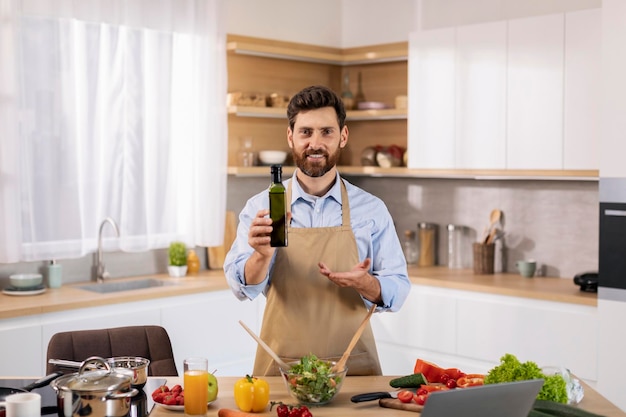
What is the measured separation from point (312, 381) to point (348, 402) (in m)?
0.17

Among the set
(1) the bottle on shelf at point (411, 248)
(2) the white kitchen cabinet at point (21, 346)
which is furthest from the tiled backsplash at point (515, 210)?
(2) the white kitchen cabinet at point (21, 346)

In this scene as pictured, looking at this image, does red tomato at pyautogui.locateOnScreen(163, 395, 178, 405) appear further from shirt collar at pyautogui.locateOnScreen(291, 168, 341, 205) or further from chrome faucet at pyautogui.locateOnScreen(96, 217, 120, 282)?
chrome faucet at pyautogui.locateOnScreen(96, 217, 120, 282)

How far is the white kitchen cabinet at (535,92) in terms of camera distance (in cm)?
496

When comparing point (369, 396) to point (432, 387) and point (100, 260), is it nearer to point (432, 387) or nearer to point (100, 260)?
point (432, 387)

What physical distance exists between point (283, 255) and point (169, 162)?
90.7 inches

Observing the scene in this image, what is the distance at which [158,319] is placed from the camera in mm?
4852

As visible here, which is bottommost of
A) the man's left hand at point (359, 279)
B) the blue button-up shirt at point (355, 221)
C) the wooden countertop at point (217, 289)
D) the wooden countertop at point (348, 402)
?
the wooden countertop at point (348, 402)

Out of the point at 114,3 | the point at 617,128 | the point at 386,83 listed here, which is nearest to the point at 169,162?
the point at 114,3

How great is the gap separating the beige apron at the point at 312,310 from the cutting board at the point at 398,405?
1.69 feet

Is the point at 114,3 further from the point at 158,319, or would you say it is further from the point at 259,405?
the point at 259,405

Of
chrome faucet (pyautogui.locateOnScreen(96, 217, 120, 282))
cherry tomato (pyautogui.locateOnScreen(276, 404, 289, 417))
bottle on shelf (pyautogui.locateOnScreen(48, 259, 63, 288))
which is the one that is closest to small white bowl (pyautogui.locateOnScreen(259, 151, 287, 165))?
chrome faucet (pyautogui.locateOnScreen(96, 217, 120, 282))

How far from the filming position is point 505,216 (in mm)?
5742

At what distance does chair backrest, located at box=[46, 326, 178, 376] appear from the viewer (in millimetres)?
3336

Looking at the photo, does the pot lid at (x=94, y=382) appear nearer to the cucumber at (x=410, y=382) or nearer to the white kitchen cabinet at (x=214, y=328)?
the cucumber at (x=410, y=382)
